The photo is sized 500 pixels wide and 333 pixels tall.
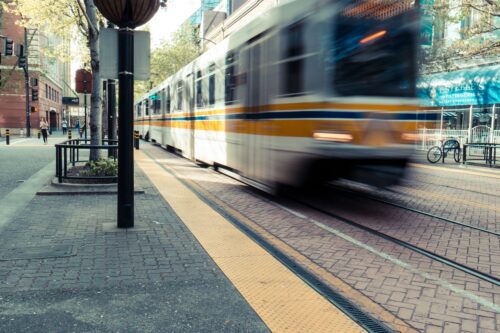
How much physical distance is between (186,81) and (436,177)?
8703 millimetres

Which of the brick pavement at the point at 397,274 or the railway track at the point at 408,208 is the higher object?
the railway track at the point at 408,208

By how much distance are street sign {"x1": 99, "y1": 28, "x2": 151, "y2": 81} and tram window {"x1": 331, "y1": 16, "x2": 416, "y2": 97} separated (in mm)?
2862

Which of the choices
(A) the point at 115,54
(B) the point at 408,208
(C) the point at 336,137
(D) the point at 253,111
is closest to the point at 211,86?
(D) the point at 253,111

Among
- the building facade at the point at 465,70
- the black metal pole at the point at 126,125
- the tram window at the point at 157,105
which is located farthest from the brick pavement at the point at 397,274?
the tram window at the point at 157,105

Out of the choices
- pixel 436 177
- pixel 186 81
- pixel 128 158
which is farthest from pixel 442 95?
pixel 128 158

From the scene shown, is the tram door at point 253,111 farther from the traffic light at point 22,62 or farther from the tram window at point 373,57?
the traffic light at point 22,62

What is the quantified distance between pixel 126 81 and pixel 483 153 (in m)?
17.2

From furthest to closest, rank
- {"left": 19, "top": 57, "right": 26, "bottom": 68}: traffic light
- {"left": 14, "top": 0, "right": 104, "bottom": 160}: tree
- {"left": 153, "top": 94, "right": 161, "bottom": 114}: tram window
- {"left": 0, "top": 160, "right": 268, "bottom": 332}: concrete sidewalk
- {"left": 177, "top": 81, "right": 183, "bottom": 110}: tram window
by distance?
{"left": 19, "top": 57, "right": 26, "bottom": 68}: traffic light → {"left": 153, "top": 94, "right": 161, "bottom": 114}: tram window → {"left": 177, "top": 81, "right": 183, "bottom": 110}: tram window → {"left": 14, "top": 0, "right": 104, "bottom": 160}: tree → {"left": 0, "top": 160, "right": 268, "bottom": 332}: concrete sidewalk

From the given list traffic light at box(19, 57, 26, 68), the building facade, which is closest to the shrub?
the building facade

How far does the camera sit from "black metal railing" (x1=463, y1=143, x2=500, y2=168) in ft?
58.5

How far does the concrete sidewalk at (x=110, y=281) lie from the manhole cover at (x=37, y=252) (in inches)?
0.4

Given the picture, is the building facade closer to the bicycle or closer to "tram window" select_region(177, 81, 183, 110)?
the bicycle

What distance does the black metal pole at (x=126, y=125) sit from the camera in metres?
6.47

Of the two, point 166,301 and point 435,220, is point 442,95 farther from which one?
point 166,301
